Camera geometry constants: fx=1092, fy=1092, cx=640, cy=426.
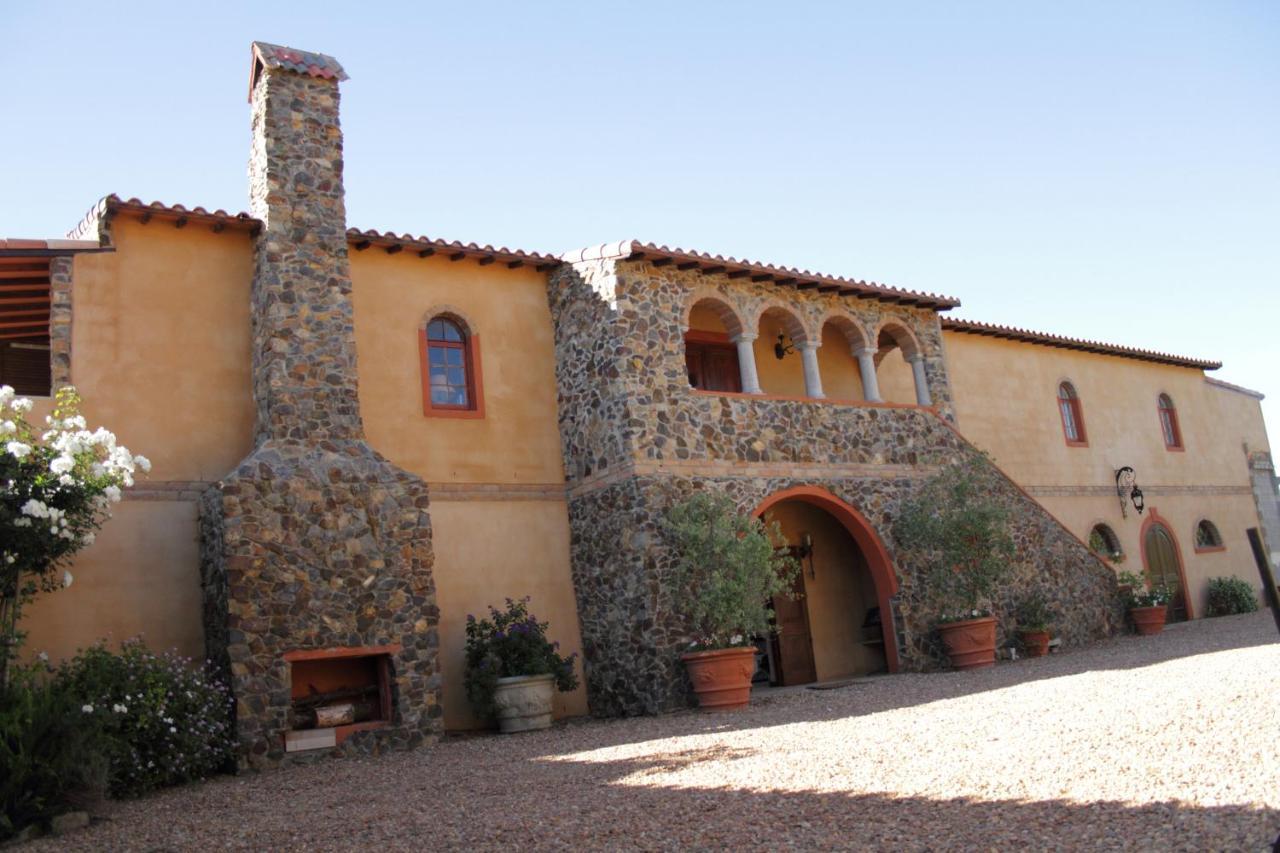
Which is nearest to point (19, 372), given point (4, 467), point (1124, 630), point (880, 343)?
point (4, 467)

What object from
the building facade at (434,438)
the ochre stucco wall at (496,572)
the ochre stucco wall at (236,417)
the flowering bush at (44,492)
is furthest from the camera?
the ochre stucco wall at (496,572)

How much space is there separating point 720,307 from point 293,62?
6474 mm

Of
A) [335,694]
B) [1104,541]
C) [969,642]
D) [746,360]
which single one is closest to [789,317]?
[746,360]

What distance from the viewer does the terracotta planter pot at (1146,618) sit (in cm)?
1823

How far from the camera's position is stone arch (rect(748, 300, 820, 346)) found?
629 inches

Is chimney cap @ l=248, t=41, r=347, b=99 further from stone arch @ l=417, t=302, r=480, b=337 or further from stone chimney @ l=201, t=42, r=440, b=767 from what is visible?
stone arch @ l=417, t=302, r=480, b=337

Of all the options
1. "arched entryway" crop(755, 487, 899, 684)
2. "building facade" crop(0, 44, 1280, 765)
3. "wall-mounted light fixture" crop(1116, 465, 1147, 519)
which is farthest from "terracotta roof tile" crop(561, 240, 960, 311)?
"wall-mounted light fixture" crop(1116, 465, 1147, 519)

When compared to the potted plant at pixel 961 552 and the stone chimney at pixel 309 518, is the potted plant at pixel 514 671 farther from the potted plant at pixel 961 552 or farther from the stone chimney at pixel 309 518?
the potted plant at pixel 961 552

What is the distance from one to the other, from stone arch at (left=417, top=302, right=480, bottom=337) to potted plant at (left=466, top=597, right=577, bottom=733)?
382 cm

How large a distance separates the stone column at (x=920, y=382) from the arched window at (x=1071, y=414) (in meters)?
5.72

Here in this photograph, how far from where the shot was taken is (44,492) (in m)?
10.0

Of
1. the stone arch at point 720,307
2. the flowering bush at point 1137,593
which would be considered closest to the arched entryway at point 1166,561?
the flowering bush at point 1137,593

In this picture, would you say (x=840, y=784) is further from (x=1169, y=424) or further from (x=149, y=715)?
(x=1169, y=424)

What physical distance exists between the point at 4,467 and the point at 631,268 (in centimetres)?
775
